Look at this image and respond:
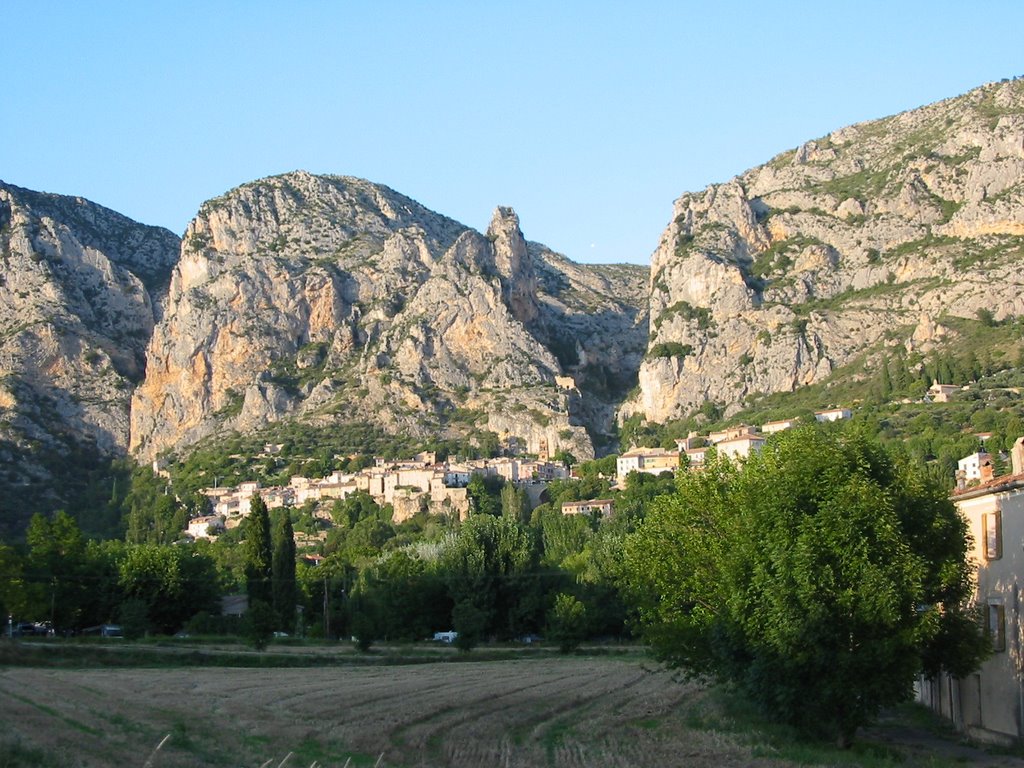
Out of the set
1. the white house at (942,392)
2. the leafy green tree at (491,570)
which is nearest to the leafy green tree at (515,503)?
the white house at (942,392)

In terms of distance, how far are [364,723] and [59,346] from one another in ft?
514

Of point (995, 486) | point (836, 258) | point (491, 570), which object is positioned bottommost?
point (491, 570)

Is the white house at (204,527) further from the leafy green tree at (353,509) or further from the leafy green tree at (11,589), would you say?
the leafy green tree at (11,589)

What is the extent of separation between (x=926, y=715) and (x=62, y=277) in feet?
555

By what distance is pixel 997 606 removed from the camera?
31.3 meters

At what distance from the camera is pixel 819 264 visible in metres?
Answer: 175

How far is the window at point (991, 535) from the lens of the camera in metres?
31.2

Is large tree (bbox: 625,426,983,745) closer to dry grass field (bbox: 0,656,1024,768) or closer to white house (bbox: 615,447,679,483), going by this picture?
dry grass field (bbox: 0,656,1024,768)

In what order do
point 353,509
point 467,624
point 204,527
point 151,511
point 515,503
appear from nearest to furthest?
1. point 467,624
2. point 515,503
3. point 204,527
4. point 353,509
5. point 151,511

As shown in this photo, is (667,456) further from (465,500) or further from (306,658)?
(306,658)

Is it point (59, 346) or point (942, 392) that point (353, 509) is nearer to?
point (59, 346)

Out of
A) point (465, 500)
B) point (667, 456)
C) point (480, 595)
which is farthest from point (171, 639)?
point (667, 456)

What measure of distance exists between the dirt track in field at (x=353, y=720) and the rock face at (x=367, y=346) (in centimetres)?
12532

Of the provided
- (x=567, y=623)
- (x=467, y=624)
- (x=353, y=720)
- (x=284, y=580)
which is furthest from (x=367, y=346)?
(x=353, y=720)
